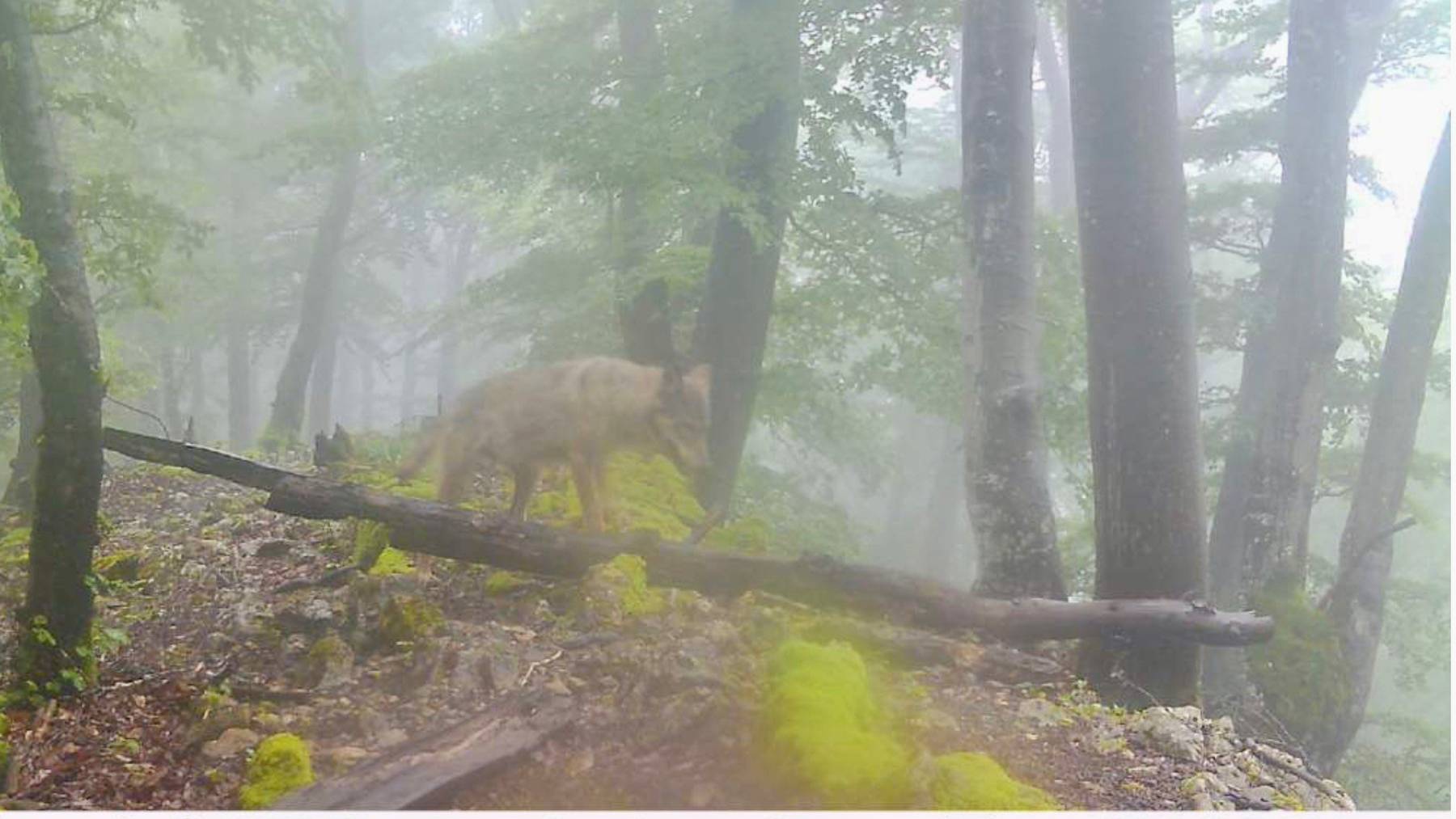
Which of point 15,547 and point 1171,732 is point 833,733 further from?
point 15,547

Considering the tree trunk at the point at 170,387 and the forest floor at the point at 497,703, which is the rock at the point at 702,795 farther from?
the tree trunk at the point at 170,387

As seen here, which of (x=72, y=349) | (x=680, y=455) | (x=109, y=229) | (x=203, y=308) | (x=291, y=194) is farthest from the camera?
(x=291, y=194)

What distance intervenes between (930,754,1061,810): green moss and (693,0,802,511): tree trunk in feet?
11.6

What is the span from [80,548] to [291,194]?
38.4 ft

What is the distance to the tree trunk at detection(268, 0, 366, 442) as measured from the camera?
498 inches

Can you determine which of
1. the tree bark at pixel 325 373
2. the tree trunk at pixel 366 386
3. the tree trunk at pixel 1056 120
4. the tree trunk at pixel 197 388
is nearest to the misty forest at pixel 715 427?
the tree trunk at pixel 197 388

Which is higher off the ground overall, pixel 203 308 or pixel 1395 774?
pixel 203 308

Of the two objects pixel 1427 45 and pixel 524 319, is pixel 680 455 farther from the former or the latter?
pixel 1427 45

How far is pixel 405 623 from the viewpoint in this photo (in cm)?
438

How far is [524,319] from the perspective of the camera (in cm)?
934

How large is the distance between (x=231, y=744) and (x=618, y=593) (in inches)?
68.4

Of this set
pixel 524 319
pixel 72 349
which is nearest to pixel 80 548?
pixel 72 349

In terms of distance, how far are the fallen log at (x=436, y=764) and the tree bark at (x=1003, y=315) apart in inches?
126

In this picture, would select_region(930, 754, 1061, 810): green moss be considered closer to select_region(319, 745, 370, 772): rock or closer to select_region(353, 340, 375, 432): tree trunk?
select_region(319, 745, 370, 772): rock
